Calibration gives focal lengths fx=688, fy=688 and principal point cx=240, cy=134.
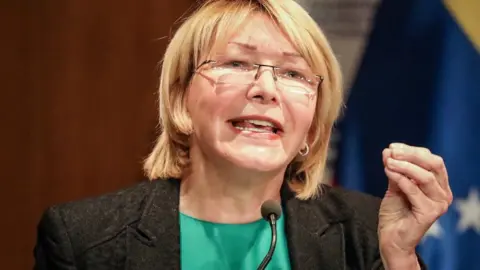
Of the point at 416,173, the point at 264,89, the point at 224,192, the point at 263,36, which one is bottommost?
the point at 224,192

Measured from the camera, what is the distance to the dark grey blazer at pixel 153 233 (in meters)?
1.38

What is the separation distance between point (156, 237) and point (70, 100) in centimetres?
119

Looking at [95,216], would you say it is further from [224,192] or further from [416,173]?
[416,173]

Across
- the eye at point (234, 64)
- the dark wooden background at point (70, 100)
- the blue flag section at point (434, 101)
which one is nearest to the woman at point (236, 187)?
the eye at point (234, 64)

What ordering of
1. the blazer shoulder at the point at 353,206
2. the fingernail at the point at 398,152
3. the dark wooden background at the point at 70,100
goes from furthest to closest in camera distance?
the dark wooden background at the point at 70,100 → the blazer shoulder at the point at 353,206 → the fingernail at the point at 398,152

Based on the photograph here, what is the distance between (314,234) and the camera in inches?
58.6

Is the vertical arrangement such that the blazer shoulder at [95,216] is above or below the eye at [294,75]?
below

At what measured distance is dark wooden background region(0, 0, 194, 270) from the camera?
2.40 meters

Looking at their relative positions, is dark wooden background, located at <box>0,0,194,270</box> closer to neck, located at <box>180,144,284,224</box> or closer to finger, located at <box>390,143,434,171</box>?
neck, located at <box>180,144,284,224</box>

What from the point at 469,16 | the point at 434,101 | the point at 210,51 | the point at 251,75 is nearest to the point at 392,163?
the point at 251,75

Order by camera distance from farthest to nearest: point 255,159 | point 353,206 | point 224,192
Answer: point 353,206
point 224,192
point 255,159

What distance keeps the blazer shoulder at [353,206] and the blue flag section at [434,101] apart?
0.52 meters

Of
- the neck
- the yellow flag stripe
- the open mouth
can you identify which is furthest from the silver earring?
the yellow flag stripe

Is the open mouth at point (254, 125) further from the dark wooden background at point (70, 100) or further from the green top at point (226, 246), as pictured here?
the dark wooden background at point (70, 100)
